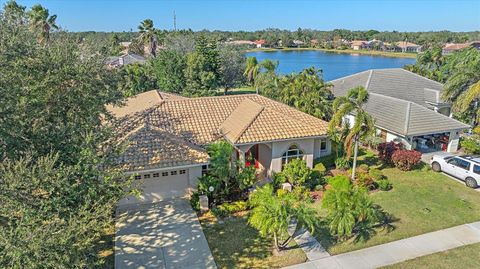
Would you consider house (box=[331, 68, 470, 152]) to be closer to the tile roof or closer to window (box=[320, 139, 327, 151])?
window (box=[320, 139, 327, 151])

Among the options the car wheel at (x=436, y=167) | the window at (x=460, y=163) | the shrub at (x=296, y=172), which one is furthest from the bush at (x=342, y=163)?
the window at (x=460, y=163)

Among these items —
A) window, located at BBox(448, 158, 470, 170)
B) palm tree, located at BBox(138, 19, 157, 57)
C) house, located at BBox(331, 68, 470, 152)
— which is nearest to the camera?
window, located at BBox(448, 158, 470, 170)

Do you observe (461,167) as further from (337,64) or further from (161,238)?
(337,64)

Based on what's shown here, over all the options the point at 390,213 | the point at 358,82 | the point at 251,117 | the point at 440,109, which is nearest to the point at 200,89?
the point at 358,82

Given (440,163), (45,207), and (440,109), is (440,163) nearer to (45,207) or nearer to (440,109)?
(440,109)

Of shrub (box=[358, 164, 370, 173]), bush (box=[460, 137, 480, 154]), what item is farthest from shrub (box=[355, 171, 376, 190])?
bush (box=[460, 137, 480, 154])

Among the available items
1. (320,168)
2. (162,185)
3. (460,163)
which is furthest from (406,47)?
(162,185)
